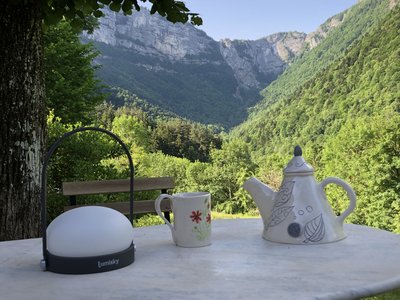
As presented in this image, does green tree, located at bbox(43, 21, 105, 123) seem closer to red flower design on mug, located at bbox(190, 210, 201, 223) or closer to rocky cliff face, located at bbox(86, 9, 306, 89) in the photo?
red flower design on mug, located at bbox(190, 210, 201, 223)

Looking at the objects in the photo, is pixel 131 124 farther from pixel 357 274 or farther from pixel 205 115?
pixel 205 115

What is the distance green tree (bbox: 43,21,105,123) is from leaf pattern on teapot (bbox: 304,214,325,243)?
25.0ft

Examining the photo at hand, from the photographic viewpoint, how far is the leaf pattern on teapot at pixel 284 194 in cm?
98

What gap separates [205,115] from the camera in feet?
160

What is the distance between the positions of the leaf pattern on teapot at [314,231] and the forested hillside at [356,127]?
9.47m

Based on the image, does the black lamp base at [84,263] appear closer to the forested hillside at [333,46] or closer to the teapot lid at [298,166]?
the teapot lid at [298,166]

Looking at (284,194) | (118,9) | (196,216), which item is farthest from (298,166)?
(118,9)

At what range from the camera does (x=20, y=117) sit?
2.01m

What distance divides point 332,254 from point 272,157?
1644 cm

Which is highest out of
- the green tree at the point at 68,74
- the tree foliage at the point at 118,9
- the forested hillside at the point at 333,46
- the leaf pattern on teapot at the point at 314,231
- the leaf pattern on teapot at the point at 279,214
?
the forested hillside at the point at 333,46

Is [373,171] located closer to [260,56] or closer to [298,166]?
[298,166]

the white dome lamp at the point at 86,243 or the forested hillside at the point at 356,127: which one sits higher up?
the forested hillside at the point at 356,127

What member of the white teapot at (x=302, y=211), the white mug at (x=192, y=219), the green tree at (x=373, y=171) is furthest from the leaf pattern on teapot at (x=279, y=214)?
the green tree at (x=373, y=171)

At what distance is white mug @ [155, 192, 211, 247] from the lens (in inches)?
37.8
